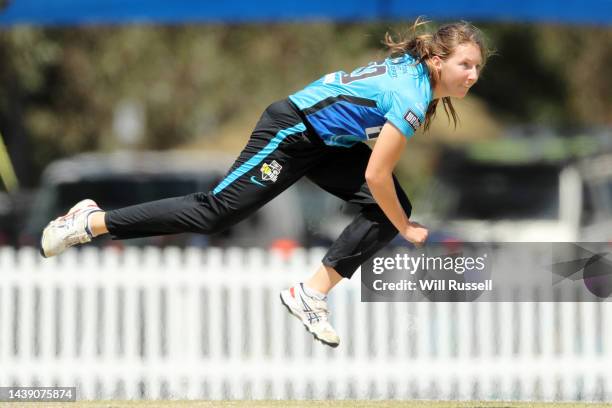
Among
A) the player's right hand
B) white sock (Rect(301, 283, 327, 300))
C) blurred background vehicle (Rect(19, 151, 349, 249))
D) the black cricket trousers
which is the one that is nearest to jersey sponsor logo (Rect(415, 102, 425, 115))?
the black cricket trousers

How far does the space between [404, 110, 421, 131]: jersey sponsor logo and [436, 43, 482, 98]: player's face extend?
350mm

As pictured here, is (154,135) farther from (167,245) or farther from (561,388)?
(561,388)

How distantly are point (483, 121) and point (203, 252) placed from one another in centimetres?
1389

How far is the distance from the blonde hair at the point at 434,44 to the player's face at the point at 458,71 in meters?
0.03

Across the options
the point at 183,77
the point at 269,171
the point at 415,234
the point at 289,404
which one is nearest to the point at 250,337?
the point at 289,404

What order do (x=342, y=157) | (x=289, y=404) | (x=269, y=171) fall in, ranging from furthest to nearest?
1. (x=289, y=404)
2. (x=342, y=157)
3. (x=269, y=171)

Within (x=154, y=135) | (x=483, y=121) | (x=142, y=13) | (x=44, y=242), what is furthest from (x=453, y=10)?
(x=154, y=135)

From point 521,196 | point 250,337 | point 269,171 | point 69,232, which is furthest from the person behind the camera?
point 521,196

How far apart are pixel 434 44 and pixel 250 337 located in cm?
385

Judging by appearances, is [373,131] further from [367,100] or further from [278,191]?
[278,191]

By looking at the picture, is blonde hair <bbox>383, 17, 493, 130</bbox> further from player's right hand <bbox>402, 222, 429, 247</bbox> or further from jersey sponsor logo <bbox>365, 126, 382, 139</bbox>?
player's right hand <bbox>402, 222, 429, 247</bbox>

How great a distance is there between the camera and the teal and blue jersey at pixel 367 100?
5.74 m

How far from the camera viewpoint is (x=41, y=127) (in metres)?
24.1

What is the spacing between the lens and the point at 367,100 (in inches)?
233
